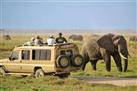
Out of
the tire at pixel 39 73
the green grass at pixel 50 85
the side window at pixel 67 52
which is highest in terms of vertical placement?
the side window at pixel 67 52

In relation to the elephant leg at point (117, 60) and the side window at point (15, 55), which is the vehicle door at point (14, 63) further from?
the elephant leg at point (117, 60)

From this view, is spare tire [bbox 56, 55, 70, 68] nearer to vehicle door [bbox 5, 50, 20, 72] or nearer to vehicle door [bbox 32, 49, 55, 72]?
vehicle door [bbox 32, 49, 55, 72]

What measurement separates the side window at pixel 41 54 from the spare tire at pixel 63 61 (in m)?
0.59

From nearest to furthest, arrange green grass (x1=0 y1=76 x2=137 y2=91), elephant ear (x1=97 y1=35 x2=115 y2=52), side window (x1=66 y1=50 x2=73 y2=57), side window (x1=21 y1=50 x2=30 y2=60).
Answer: green grass (x1=0 y1=76 x2=137 y2=91)
side window (x1=66 y1=50 x2=73 y2=57)
side window (x1=21 y1=50 x2=30 y2=60)
elephant ear (x1=97 y1=35 x2=115 y2=52)

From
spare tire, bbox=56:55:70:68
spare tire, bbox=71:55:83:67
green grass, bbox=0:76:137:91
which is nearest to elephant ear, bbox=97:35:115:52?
spare tire, bbox=71:55:83:67

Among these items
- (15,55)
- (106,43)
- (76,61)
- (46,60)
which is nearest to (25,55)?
(15,55)

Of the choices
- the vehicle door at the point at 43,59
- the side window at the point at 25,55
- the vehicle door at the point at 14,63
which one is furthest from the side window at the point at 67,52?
the vehicle door at the point at 14,63

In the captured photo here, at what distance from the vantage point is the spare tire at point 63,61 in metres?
22.8

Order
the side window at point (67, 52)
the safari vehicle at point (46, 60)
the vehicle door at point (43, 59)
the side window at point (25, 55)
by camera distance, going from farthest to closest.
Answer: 1. the side window at point (25, 55)
2. the side window at point (67, 52)
3. the vehicle door at point (43, 59)
4. the safari vehicle at point (46, 60)

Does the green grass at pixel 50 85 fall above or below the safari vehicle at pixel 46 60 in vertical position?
below

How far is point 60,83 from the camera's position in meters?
21.2

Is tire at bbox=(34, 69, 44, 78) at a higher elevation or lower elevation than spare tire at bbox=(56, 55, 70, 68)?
lower

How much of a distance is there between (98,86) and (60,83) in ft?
5.64

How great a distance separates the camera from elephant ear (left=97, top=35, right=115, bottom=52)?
2991cm
